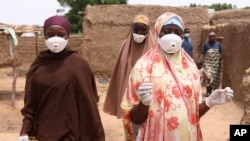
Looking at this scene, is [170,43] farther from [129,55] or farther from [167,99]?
[129,55]

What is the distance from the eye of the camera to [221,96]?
2.75 m

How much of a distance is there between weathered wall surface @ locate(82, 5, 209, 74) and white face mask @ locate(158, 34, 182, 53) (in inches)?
376

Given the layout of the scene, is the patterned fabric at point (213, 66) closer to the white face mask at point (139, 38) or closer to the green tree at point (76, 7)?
the white face mask at point (139, 38)

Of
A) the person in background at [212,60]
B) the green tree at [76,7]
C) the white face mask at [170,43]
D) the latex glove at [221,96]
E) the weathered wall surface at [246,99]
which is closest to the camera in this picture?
the latex glove at [221,96]

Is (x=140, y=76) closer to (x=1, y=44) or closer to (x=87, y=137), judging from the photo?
(x=87, y=137)

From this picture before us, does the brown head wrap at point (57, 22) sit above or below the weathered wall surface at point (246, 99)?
above

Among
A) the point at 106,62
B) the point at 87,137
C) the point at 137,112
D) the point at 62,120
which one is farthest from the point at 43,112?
the point at 106,62

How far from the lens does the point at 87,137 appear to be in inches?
120

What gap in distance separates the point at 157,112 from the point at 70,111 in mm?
600

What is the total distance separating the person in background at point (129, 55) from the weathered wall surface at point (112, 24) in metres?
7.34

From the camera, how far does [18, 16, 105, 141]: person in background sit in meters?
2.96

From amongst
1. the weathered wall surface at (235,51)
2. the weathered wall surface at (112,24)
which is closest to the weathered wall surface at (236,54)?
the weathered wall surface at (235,51)

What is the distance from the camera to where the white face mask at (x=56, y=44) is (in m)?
3.00

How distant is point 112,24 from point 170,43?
387 inches
